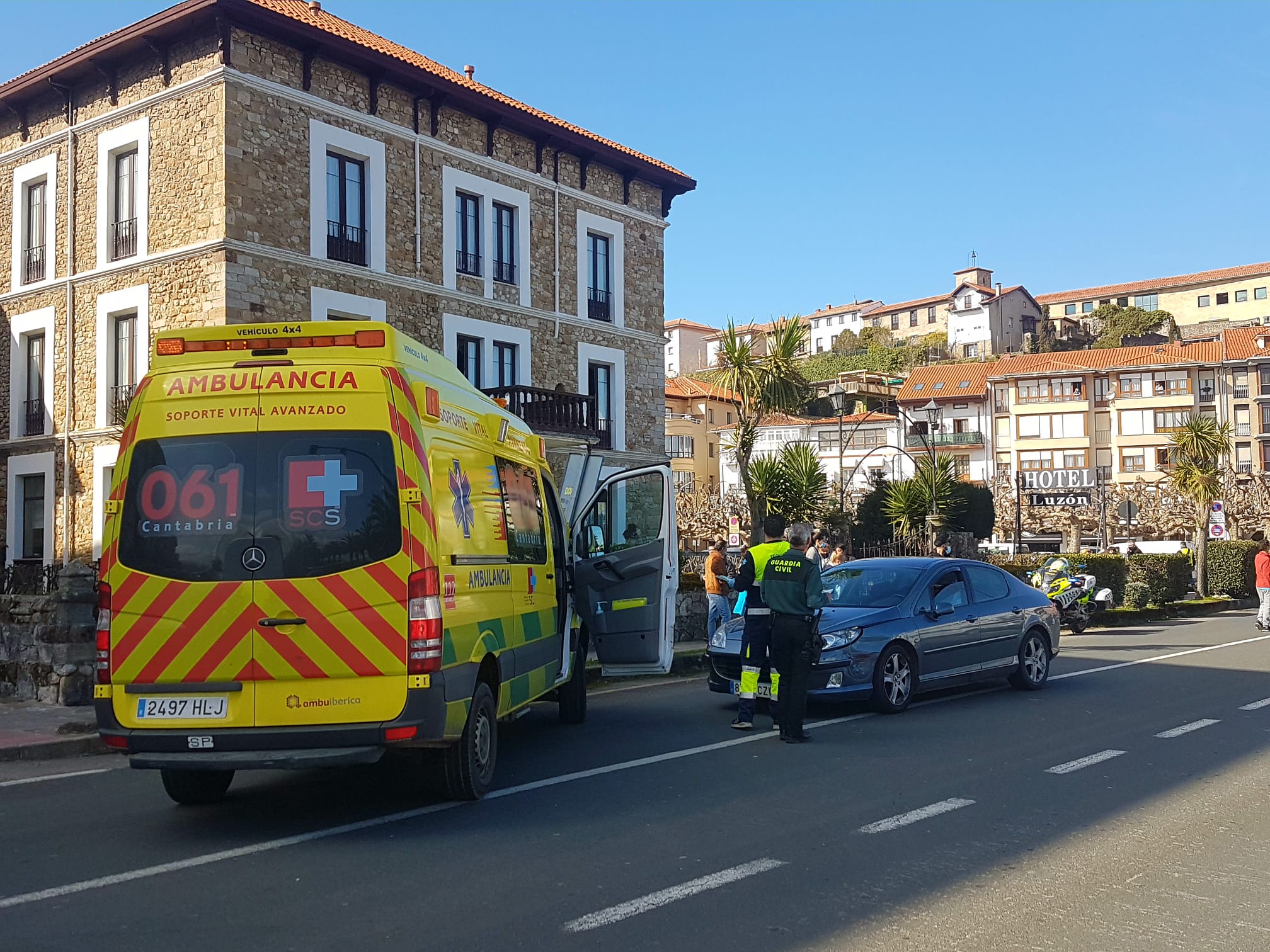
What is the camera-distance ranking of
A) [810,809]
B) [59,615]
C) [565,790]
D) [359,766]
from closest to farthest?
[810,809] → [565,790] → [359,766] → [59,615]

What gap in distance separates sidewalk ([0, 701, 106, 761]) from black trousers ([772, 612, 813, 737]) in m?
5.97

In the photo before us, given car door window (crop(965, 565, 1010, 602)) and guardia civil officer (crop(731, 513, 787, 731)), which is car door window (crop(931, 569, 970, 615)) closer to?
car door window (crop(965, 565, 1010, 602))

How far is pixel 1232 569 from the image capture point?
126 feet

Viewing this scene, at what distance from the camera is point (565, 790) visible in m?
7.89

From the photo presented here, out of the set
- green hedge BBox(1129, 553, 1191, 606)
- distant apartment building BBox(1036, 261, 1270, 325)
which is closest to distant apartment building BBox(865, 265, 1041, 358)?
distant apartment building BBox(1036, 261, 1270, 325)

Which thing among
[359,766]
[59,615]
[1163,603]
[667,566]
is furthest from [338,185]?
[1163,603]

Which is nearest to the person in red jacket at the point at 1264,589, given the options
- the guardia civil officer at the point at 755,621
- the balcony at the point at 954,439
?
the guardia civil officer at the point at 755,621

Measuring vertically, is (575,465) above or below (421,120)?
below

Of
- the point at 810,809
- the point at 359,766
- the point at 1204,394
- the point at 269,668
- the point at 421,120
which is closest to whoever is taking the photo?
the point at 269,668

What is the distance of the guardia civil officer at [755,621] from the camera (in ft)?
33.0

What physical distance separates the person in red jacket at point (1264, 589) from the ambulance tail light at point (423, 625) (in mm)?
20894

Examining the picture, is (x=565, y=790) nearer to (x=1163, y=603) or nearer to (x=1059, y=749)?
(x=1059, y=749)

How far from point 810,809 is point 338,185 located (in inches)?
847

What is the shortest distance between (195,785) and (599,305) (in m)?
26.4
